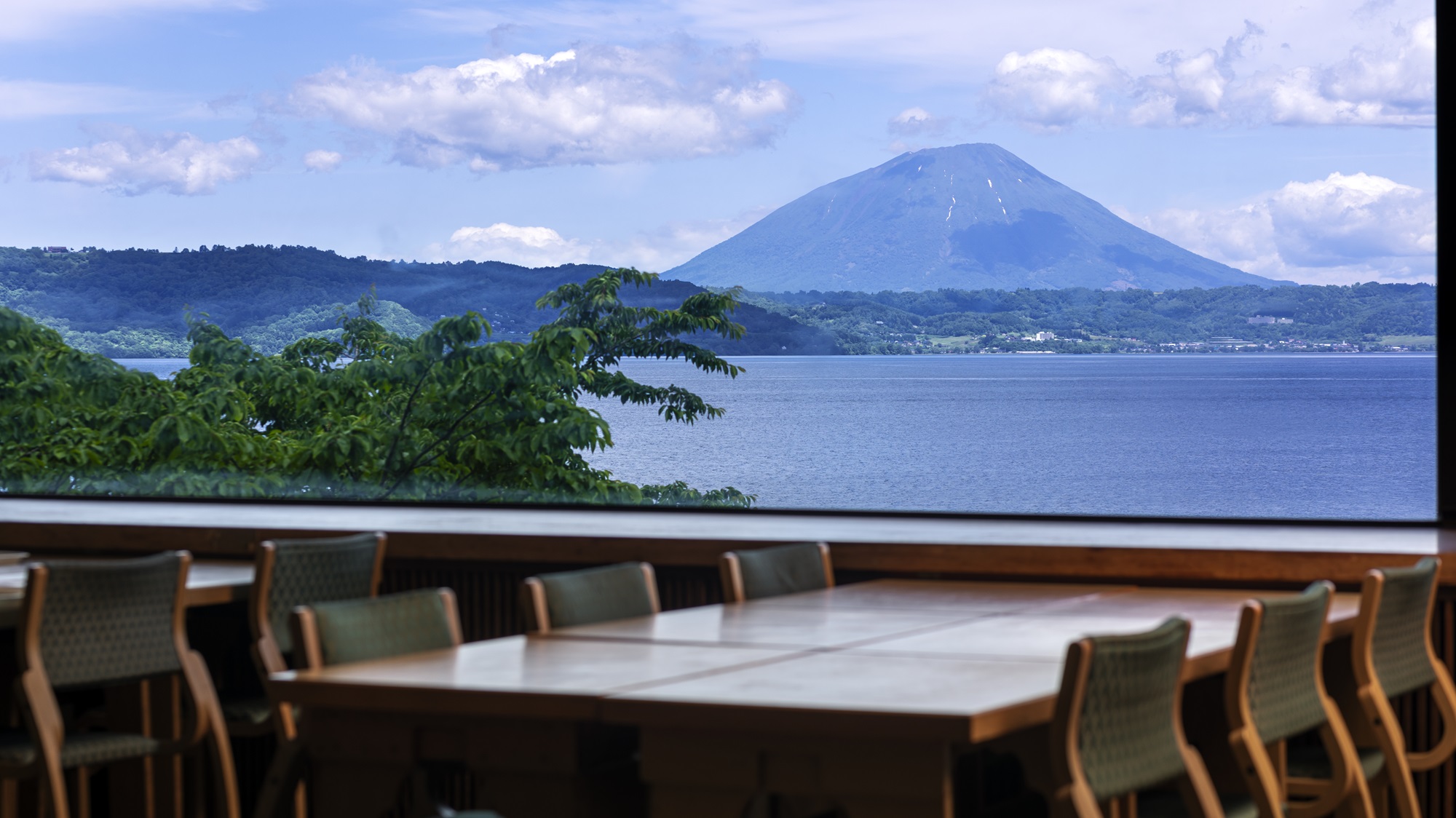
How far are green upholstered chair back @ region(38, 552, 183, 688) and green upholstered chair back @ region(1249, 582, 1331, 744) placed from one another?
2.10 metres

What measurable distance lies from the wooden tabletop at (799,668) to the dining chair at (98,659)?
3.01ft

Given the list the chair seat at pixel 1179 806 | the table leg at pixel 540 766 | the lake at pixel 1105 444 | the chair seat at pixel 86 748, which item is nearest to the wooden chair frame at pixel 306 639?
the table leg at pixel 540 766

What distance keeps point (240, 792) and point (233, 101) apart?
3.54 metres

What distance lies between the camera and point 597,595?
3.06 meters

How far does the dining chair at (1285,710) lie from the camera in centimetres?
241

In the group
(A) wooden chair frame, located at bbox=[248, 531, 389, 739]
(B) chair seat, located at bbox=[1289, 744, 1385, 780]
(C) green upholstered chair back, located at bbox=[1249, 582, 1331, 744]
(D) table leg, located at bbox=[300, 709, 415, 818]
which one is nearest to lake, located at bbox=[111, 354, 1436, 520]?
(A) wooden chair frame, located at bbox=[248, 531, 389, 739]

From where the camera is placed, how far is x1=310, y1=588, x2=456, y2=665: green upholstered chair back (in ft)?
8.16

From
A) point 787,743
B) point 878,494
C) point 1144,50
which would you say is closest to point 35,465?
point 1144,50

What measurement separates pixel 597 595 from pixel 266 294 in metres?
4.02

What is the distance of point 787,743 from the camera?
1992mm

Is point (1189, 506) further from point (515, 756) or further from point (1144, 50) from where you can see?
point (515, 756)

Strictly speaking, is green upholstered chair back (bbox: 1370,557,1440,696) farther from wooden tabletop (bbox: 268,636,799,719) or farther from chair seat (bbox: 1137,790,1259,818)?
wooden tabletop (bbox: 268,636,799,719)

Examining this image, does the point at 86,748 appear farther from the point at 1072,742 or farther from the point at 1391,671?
the point at 1391,671

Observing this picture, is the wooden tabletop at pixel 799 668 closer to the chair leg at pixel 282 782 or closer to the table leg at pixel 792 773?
the table leg at pixel 792 773
